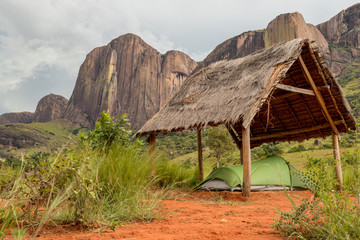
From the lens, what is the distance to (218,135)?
59.9 ft

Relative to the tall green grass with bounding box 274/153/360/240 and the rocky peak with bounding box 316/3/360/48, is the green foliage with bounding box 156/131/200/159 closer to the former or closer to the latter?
the tall green grass with bounding box 274/153/360/240

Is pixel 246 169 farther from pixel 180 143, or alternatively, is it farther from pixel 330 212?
pixel 180 143

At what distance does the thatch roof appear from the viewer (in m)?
5.64

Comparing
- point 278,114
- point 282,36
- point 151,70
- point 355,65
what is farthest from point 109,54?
point 278,114

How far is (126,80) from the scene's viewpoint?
238 ft

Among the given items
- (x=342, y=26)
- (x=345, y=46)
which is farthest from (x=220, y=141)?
(x=342, y=26)

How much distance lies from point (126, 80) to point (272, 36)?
38506 mm

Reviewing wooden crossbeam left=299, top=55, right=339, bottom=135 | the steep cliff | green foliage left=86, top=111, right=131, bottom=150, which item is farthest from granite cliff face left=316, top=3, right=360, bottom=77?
green foliage left=86, top=111, right=131, bottom=150

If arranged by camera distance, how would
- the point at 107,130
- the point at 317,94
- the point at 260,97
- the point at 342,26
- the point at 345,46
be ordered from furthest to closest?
the point at 342,26 → the point at 345,46 → the point at 317,94 → the point at 107,130 → the point at 260,97

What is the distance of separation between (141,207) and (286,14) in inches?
2656

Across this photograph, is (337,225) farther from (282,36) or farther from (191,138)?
(282,36)

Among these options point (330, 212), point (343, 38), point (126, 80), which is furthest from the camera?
point (126, 80)

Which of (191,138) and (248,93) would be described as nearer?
(248,93)

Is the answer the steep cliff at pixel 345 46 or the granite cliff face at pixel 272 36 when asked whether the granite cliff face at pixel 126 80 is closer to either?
the granite cliff face at pixel 272 36
